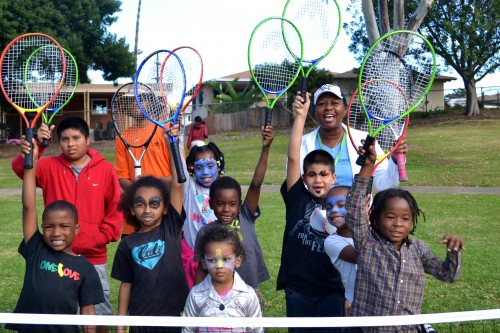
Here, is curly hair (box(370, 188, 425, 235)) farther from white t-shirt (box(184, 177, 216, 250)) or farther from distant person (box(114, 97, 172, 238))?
distant person (box(114, 97, 172, 238))

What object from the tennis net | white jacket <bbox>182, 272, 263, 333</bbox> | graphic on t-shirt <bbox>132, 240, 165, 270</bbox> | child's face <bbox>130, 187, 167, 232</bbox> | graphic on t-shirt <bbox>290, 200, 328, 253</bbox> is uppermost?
child's face <bbox>130, 187, 167, 232</bbox>

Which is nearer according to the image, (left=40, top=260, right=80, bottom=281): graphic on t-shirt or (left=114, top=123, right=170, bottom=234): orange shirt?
(left=40, top=260, right=80, bottom=281): graphic on t-shirt

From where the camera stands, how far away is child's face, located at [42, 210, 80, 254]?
425 cm

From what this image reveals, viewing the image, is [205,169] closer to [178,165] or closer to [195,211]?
[195,211]

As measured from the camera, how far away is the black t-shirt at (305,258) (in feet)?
14.4

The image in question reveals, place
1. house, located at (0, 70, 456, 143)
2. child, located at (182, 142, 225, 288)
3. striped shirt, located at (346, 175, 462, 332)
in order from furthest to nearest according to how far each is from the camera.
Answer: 1. house, located at (0, 70, 456, 143)
2. child, located at (182, 142, 225, 288)
3. striped shirt, located at (346, 175, 462, 332)

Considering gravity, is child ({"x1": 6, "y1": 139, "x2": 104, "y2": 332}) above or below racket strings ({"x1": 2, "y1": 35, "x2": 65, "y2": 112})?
below

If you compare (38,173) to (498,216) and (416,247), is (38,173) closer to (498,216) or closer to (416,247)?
(416,247)

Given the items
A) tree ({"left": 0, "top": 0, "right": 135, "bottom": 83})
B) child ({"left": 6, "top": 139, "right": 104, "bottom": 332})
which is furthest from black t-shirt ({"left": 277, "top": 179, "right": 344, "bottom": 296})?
tree ({"left": 0, "top": 0, "right": 135, "bottom": 83})

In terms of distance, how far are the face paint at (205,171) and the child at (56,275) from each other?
1162 millimetres

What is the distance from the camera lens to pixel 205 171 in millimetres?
5184

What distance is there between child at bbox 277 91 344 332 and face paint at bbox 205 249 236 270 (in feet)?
1.83

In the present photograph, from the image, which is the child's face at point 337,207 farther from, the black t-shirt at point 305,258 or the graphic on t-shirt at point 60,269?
the graphic on t-shirt at point 60,269

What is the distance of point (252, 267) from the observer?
470 centimetres
